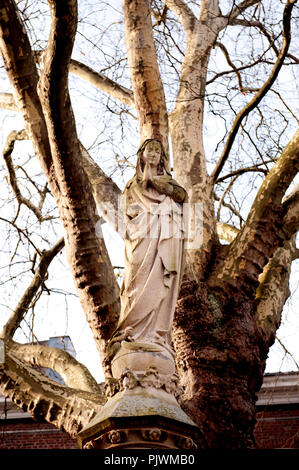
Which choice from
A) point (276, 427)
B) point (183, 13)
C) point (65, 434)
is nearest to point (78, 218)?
point (183, 13)

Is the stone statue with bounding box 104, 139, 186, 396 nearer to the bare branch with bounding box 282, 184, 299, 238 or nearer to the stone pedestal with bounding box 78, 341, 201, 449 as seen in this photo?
the stone pedestal with bounding box 78, 341, 201, 449

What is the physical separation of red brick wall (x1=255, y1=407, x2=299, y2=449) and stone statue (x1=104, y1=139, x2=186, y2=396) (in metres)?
8.26

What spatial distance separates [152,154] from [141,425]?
2.15 meters

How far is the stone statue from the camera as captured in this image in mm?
4234

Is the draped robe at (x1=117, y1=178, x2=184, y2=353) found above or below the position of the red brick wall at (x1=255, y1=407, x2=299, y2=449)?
below

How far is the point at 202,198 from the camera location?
7.32 m

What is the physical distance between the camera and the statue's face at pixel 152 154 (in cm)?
503

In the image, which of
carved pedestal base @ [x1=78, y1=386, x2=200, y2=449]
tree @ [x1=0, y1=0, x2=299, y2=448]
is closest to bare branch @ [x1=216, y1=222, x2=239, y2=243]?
tree @ [x1=0, y1=0, x2=299, y2=448]

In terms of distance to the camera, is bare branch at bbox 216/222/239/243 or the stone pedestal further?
bare branch at bbox 216/222/239/243

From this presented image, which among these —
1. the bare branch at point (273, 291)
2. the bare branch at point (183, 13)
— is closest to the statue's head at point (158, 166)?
the bare branch at point (273, 291)

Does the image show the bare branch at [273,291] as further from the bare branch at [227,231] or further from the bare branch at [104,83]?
the bare branch at [104,83]

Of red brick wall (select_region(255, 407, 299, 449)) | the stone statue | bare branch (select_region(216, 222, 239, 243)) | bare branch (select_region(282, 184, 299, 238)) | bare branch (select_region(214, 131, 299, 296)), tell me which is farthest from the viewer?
red brick wall (select_region(255, 407, 299, 449))

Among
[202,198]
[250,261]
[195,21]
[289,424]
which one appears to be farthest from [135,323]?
[289,424]

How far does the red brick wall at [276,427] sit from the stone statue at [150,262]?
325 inches
